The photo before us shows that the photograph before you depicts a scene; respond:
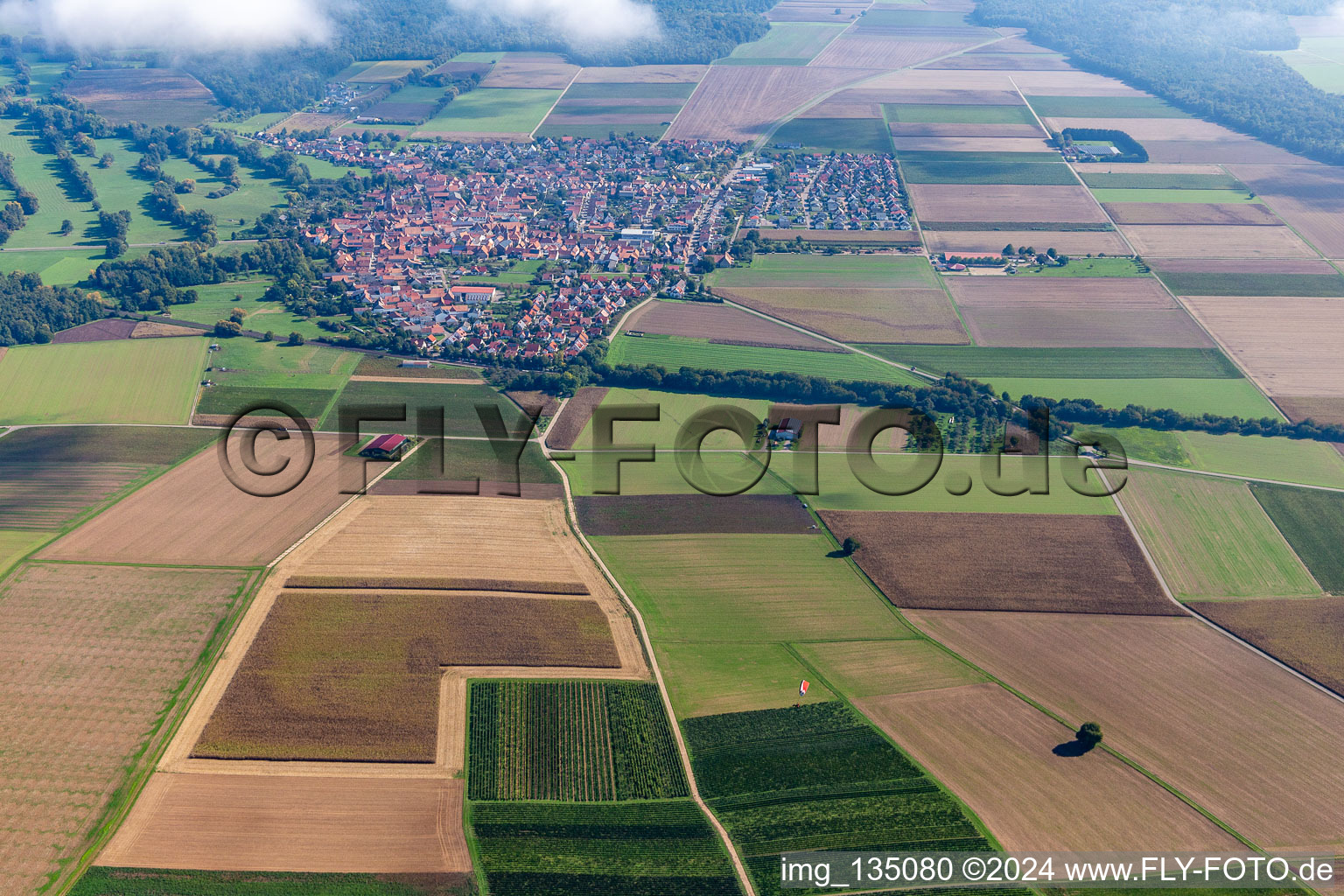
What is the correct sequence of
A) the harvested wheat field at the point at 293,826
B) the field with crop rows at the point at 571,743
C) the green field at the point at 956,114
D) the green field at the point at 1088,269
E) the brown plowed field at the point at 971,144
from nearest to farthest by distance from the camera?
the harvested wheat field at the point at 293,826 → the field with crop rows at the point at 571,743 → the green field at the point at 1088,269 → the brown plowed field at the point at 971,144 → the green field at the point at 956,114

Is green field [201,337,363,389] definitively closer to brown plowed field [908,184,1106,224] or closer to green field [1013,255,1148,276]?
green field [1013,255,1148,276]

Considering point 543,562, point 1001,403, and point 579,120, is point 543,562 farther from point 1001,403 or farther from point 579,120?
point 579,120

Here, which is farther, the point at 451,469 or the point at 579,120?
the point at 579,120

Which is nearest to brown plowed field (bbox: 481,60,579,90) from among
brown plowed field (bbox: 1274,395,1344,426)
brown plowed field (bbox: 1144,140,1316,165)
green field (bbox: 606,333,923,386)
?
brown plowed field (bbox: 1144,140,1316,165)

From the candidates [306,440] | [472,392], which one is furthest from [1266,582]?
[306,440]

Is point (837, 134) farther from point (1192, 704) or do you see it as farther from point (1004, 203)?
point (1192, 704)

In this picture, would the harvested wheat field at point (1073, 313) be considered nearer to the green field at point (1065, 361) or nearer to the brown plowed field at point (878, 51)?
the green field at point (1065, 361)

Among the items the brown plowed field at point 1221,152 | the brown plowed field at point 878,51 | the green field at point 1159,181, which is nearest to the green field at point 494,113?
the brown plowed field at point 878,51
